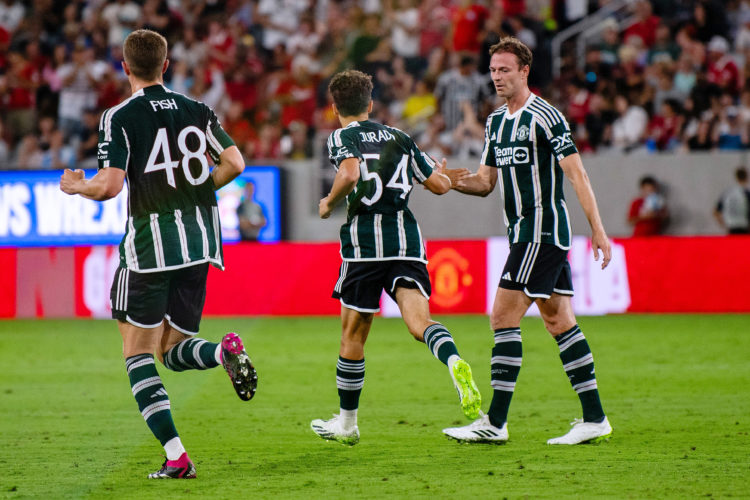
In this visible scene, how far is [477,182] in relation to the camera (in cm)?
637

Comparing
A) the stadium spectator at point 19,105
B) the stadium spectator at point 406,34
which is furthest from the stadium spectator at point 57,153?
the stadium spectator at point 406,34

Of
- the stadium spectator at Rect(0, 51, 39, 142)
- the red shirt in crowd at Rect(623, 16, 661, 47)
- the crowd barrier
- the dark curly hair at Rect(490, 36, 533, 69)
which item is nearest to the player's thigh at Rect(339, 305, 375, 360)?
the dark curly hair at Rect(490, 36, 533, 69)

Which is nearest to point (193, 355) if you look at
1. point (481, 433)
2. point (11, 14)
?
point (481, 433)

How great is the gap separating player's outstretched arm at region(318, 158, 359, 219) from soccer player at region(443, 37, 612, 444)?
35.9 inches

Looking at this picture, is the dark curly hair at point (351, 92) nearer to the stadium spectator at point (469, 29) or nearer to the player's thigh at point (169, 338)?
the player's thigh at point (169, 338)

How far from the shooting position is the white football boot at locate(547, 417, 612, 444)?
19.9 ft

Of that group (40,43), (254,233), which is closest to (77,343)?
(254,233)

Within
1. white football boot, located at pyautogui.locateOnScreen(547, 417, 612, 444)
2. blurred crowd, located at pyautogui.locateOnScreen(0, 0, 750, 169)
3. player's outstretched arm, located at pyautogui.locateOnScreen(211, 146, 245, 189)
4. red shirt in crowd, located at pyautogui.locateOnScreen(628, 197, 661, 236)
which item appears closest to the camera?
player's outstretched arm, located at pyautogui.locateOnScreen(211, 146, 245, 189)

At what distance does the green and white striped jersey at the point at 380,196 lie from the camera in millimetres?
5992

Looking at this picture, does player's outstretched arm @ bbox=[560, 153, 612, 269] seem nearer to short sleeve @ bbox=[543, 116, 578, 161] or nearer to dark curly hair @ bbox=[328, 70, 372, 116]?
short sleeve @ bbox=[543, 116, 578, 161]

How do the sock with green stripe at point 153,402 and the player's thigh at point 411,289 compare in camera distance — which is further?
the player's thigh at point 411,289

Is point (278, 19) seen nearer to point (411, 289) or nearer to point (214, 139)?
point (411, 289)

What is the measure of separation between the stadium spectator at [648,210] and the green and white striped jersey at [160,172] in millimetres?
11203

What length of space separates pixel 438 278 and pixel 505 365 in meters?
8.29
